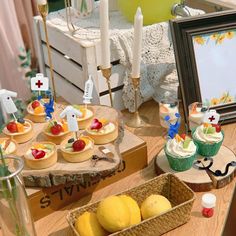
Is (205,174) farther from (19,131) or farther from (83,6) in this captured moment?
(83,6)

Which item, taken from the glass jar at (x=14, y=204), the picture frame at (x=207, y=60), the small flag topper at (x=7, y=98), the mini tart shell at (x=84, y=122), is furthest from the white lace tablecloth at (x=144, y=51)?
the glass jar at (x=14, y=204)

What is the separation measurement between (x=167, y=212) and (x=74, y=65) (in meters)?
0.64

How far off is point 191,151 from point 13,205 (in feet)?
1.60

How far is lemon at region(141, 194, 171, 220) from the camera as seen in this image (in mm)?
944

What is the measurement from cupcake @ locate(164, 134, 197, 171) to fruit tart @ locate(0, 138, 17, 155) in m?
0.40

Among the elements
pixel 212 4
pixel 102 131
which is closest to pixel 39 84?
pixel 102 131

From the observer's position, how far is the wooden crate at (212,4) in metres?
1.62

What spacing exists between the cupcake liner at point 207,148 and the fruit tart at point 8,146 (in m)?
0.49

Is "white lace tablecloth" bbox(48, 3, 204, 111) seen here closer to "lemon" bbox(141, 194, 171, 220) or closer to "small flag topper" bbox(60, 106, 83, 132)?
"small flag topper" bbox(60, 106, 83, 132)

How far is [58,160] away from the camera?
3.48 feet

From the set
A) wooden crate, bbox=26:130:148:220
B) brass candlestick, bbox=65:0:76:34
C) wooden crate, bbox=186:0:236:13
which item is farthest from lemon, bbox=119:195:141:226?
wooden crate, bbox=186:0:236:13

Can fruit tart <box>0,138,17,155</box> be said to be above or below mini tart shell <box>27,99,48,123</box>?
below

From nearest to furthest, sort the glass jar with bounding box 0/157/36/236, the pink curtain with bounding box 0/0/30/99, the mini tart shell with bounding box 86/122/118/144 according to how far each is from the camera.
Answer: the glass jar with bounding box 0/157/36/236 → the mini tart shell with bounding box 86/122/118/144 → the pink curtain with bounding box 0/0/30/99

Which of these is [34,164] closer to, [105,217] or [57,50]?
[105,217]
